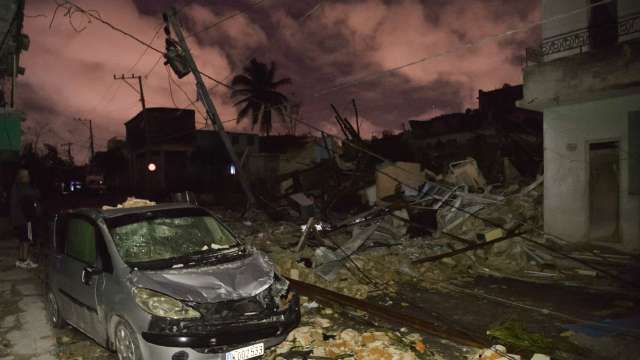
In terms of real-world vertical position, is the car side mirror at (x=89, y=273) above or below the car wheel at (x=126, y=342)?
above

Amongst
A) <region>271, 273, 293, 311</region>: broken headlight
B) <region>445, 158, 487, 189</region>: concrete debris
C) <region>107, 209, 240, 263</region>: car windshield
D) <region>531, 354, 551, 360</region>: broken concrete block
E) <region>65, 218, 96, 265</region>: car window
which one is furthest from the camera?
<region>445, 158, 487, 189</region>: concrete debris

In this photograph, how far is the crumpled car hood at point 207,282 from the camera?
4.05 metres

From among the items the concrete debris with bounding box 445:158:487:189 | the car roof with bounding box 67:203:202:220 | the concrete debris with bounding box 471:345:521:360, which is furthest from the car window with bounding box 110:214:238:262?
the concrete debris with bounding box 445:158:487:189

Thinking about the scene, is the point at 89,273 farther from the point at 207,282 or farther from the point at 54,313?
the point at 54,313

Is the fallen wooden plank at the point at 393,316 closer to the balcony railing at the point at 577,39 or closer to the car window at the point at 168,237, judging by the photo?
the car window at the point at 168,237

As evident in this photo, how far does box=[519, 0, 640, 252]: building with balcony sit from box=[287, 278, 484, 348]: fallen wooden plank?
292 inches

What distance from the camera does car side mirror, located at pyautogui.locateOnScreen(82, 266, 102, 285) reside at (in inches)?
179

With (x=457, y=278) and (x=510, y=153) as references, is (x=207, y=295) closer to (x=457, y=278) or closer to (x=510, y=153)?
(x=457, y=278)

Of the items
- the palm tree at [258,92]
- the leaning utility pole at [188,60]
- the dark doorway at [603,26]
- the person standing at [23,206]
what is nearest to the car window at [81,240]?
the person standing at [23,206]

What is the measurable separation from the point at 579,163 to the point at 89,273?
1141 centimetres

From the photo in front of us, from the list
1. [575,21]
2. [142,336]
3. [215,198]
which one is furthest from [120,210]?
[215,198]

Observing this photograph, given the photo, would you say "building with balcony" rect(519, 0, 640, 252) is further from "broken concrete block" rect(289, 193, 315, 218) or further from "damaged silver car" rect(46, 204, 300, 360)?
"damaged silver car" rect(46, 204, 300, 360)

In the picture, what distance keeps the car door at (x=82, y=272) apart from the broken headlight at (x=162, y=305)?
801 millimetres

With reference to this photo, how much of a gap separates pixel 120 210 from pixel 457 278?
655cm
